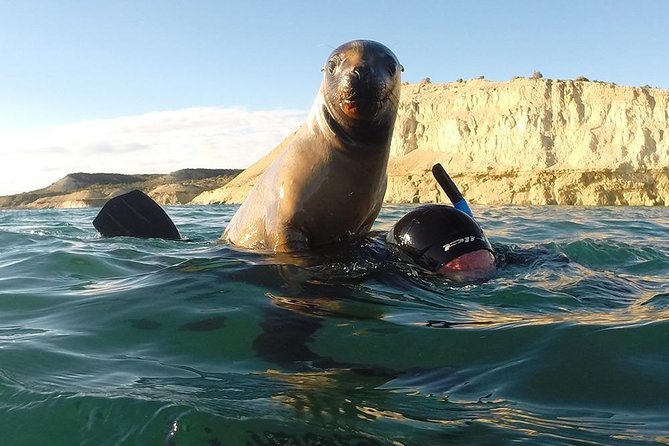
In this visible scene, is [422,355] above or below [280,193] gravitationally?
below

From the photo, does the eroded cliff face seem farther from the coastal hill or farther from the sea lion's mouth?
the sea lion's mouth

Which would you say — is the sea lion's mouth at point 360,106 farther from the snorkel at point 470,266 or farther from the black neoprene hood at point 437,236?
the snorkel at point 470,266

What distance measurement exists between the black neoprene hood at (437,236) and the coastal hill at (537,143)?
2719 centimetres

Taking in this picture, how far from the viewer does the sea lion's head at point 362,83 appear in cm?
517

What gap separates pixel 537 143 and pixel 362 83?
30.5m

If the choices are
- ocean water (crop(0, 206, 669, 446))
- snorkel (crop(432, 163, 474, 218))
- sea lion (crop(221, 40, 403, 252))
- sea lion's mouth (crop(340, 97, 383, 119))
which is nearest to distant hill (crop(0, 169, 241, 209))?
sea lion (crop(221, 40, 403, 252))

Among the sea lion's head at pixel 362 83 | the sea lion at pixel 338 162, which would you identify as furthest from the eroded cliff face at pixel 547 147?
the sea lion's head at pixel 362 83

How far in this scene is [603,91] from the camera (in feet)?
111

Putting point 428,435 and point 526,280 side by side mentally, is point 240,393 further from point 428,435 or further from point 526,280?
point 526,280

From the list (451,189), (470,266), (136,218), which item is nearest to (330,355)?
(470,266)

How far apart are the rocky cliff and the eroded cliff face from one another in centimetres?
5

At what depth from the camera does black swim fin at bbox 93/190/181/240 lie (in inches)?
290

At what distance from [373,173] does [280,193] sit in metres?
0.81

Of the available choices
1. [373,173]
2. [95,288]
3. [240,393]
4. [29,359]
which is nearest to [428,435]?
[240,393]
